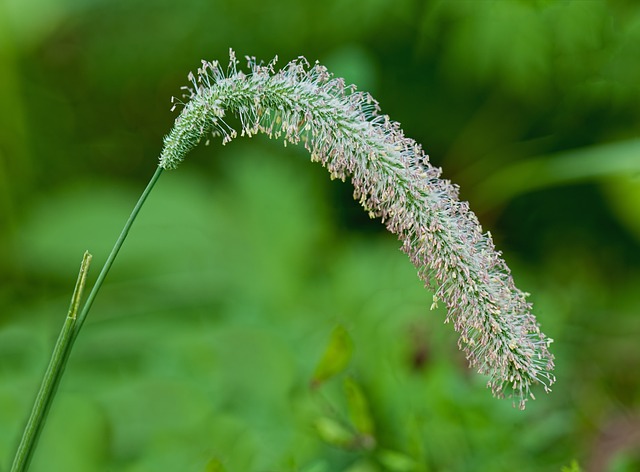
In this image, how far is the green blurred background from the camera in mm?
1852

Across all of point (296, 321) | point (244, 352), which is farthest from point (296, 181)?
point (244, 352)

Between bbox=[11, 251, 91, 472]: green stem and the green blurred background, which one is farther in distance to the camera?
the green blurred background

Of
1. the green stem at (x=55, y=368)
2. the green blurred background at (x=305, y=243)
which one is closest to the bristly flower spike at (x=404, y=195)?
the green stem at (x=55, y=368)

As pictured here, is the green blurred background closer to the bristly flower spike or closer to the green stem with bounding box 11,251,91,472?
the bristly flower spike

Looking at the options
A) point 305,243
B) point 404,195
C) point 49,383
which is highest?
point 305,243

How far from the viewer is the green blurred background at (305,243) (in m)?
1.85

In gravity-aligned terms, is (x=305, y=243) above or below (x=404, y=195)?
above

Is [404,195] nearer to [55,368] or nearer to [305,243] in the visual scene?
[55,368]

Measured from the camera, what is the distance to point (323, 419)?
1687 mm

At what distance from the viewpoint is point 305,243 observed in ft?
8.98

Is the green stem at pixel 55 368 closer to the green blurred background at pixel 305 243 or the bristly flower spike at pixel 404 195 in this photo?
the bristly flower spike at pixel 404 195

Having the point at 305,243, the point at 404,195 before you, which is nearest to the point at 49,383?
the point at 404,195

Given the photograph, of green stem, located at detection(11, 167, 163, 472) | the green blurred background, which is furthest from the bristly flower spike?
the green blurred background

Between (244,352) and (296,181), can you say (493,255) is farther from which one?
(296,181)
